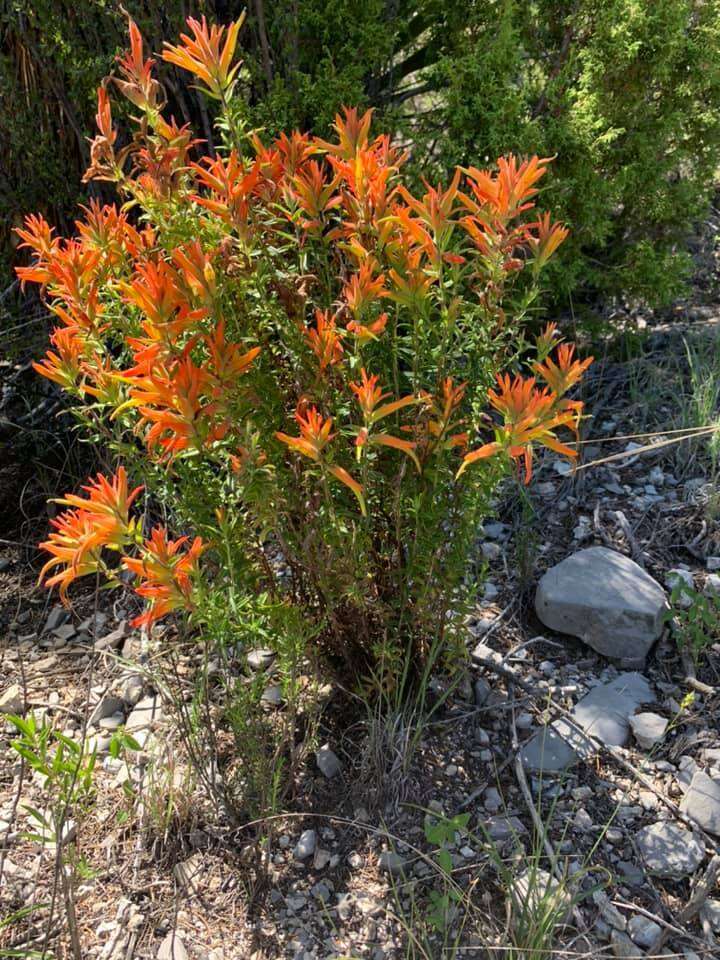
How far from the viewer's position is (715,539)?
2775 millimetres

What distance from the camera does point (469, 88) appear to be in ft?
9.70

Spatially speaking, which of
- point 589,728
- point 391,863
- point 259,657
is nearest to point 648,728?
point 589,728

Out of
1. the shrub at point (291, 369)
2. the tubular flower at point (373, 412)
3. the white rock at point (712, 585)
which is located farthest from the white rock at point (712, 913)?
the tubular flower at point (373, 412)

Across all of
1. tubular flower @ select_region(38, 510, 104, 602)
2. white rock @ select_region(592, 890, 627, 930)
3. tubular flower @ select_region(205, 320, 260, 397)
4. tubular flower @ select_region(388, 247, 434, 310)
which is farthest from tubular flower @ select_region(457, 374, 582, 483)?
white rock @ select_region(592, 890, 627, 930)

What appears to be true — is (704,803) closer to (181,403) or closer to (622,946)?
(622,946)

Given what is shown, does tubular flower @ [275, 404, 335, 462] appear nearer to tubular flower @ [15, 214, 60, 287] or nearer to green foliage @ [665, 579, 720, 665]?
tubular flower @ [15, 214, 60, 287]

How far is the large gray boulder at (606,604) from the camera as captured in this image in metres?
2.43

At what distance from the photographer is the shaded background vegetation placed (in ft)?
9.28

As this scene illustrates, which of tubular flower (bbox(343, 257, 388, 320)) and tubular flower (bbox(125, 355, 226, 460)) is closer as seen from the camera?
tubular flower (bbox(125, 355, 226, 460))

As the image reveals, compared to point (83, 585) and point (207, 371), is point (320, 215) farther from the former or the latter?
point (83, 585)

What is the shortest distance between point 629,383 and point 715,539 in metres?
1.00

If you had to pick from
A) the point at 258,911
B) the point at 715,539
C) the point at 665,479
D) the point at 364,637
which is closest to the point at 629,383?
the point at 665,479

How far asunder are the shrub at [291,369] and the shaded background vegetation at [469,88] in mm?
1240

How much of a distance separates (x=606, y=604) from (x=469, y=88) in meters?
1.81
